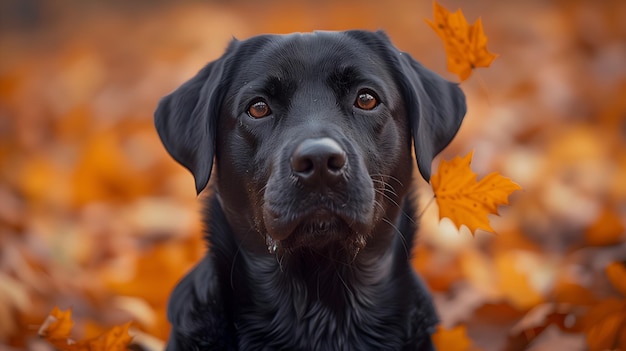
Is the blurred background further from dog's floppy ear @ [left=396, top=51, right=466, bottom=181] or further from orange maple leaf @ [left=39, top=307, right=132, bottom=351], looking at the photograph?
orange maple leaf @ [left=39, top=307, right=132, bottom=351]

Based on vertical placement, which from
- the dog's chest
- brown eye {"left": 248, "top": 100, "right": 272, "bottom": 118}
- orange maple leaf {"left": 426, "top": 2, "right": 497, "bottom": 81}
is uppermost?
orange maple leaf {"left": 426, "top": 2, "right": 497, "bottom": 81}

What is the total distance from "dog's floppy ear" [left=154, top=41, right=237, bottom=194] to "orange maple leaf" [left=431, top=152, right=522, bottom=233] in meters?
0.92

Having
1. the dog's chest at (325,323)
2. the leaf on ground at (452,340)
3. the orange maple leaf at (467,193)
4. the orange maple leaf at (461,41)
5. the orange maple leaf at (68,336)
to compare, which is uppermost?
the orange maple leaf at (461,41)

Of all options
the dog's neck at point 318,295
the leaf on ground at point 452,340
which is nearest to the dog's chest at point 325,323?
the dog's neck at point 318,295

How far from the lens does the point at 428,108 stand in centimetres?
355

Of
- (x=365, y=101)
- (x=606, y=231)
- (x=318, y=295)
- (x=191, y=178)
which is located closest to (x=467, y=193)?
(x=365, y=101)

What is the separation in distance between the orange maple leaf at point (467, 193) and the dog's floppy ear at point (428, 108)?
0.36 ft

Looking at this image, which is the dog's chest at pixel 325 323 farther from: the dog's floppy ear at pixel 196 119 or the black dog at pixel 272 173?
the dog's floppy ear at pixel 196 119

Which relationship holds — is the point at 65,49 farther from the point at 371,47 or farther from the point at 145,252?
the point at 371,47

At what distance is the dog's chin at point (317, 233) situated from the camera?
311 centimetres

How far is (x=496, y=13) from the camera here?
34.2 feet

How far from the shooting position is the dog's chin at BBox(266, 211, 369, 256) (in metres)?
3.11

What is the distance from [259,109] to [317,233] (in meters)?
0.57

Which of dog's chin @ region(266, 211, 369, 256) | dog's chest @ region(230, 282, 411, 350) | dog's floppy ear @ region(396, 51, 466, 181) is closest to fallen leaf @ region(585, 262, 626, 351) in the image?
dog's chest @ region(230, 282, 411, 350)
